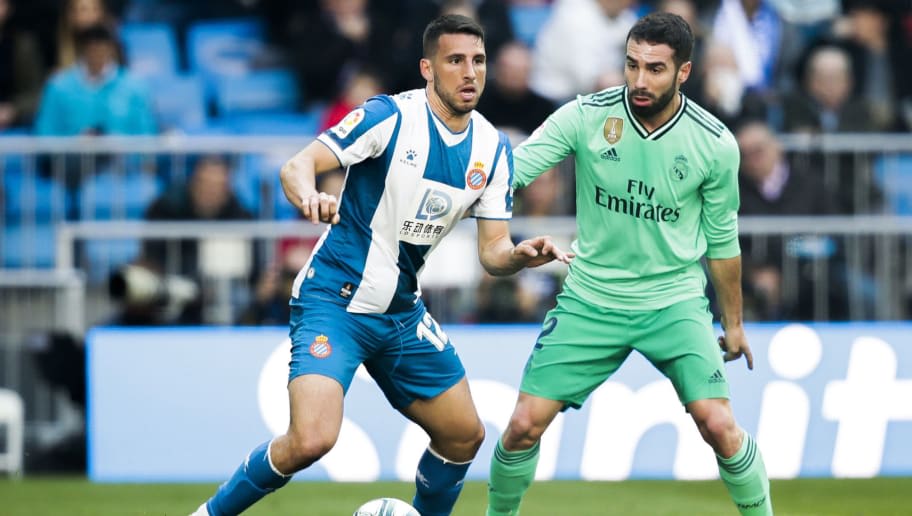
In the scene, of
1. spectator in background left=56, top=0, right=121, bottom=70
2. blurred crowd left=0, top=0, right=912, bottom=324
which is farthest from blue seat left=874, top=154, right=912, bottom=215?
spectator in background left=56, top=0, right=121, bottom=70

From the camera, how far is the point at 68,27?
47.3 feet

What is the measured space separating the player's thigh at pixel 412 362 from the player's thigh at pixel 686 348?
99 centimetres

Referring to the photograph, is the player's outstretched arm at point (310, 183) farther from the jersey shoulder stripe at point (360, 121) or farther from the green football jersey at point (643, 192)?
the green football jersey at point (643, 192)

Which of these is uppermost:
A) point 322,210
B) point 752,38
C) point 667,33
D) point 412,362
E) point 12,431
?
point 752,38

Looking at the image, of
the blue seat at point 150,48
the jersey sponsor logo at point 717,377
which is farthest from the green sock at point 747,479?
the blue seat at point 150,48

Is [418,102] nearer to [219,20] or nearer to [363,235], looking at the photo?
[363,235]

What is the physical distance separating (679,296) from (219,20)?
8.71 m

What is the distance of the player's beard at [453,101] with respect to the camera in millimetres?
7383

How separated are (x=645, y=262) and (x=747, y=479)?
1163 millimetres

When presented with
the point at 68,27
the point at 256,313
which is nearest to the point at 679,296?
the point at 256,313

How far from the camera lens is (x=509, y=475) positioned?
7.72 meters

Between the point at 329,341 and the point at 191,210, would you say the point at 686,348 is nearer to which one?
the point at 329,341

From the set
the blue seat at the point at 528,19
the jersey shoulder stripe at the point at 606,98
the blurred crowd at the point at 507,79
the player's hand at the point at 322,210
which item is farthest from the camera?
the blue seat at the point at 528,19

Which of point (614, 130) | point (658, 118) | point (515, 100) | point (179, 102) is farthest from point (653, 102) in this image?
point (179, 102)
